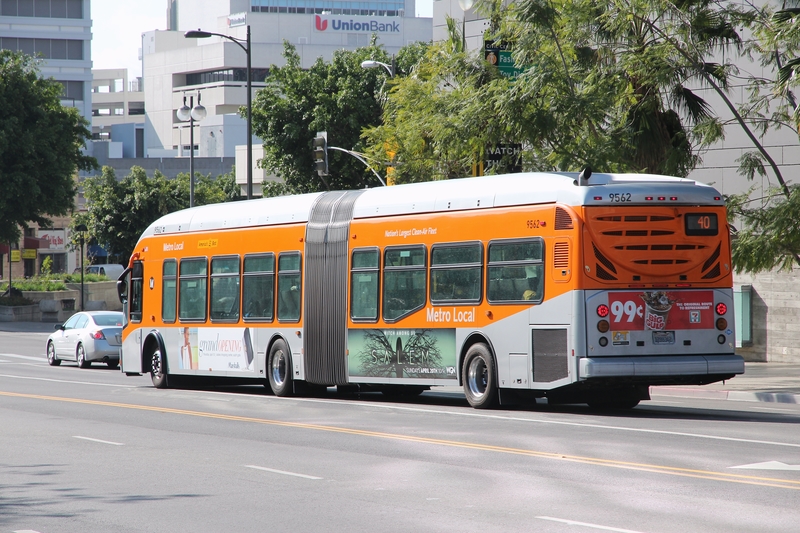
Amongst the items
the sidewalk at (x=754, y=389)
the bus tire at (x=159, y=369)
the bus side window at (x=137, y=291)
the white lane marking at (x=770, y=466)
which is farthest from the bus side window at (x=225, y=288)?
the white lane marking at (x=770, y=466)

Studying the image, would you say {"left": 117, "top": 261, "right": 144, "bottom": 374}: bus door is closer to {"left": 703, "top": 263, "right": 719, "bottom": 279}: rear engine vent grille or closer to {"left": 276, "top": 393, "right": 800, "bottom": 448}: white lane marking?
{"left": 276, "top": 393, "right": 800, "bottom": 448}: white lane marking

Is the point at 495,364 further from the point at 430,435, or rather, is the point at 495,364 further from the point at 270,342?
the point at 270,342

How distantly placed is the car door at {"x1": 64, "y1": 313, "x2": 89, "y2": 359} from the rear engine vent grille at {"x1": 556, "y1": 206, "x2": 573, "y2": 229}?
1935 centimetres

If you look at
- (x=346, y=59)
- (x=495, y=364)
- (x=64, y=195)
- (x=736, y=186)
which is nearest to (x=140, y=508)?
(x=495, y=364)

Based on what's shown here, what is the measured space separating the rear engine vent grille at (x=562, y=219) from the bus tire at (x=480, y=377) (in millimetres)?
2156

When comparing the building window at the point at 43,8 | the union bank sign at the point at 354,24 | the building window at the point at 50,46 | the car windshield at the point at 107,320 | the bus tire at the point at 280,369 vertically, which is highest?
the union bank sign at the point at 354,24

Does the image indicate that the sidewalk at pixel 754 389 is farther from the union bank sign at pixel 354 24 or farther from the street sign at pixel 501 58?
the union bank sign at pixel 354 24

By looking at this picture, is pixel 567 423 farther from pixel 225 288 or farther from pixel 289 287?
pixel 225 288

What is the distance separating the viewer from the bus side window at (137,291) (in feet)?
79.9

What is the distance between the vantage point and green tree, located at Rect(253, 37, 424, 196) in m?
48.8

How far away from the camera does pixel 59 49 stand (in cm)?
12888

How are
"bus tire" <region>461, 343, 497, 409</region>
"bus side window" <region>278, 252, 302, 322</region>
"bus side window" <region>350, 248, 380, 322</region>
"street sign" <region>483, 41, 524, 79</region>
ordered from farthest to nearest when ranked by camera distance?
"street sign" <region>483, 41, 524, 79</region> → "bus side window" <region>278, 252, 302, 322</region> → "bus side window" <region>350, 248, 380, 322</region> → "bus tire" <region>461, 343, 497, 409</region>

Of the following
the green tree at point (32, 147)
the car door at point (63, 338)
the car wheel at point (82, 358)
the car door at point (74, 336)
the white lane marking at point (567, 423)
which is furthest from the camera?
the green tree at point (32, 147)

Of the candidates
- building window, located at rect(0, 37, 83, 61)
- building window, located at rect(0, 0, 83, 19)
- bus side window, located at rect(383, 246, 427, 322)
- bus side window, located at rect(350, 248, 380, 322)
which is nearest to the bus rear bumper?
bus side window, located at rect(383, 246, 427, 322)
